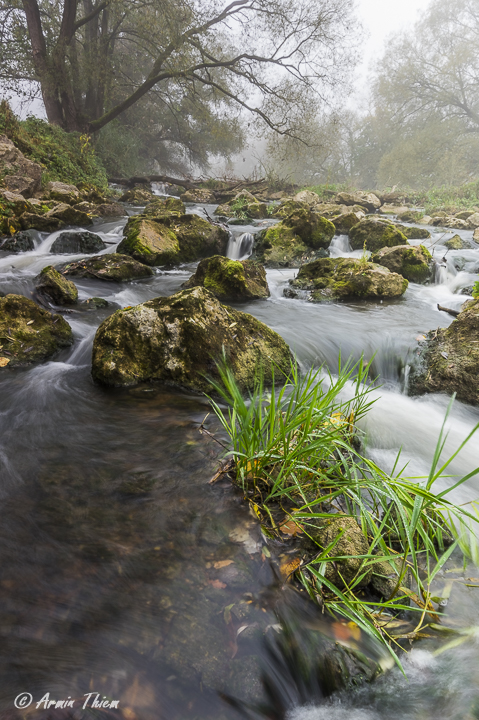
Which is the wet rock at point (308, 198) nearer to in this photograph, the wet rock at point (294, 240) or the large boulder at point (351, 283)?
the wet rock at point (294, 240)

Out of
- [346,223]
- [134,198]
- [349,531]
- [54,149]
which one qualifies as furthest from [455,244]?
[54,149]

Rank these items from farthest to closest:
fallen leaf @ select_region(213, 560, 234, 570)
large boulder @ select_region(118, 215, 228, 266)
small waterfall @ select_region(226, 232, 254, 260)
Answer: small waterfall @ select_region(226, 232, 254, 260) → large boulder @ select_region(118, 215, 228, 266) → fallen leaf @ select_region(213, 560, 234, 570)

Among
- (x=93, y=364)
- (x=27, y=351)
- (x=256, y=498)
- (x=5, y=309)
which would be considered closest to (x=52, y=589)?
(x=256, y=498)

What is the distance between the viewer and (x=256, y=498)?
2061 millimetres

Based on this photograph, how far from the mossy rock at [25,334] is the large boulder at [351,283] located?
4.53 meters

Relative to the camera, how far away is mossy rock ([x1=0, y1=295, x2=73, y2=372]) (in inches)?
149

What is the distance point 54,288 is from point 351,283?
17.6ft

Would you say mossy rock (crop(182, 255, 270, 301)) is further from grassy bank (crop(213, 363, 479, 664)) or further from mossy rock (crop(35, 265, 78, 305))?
grassy bank (crop(213, 363, 479, 664))

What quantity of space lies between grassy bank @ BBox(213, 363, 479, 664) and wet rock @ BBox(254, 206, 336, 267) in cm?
739

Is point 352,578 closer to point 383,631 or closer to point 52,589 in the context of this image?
point 383,631

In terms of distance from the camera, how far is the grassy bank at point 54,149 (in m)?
12.6

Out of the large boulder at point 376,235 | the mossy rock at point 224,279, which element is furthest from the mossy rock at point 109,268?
the large boulder at point 376,235

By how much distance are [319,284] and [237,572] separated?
20.7 ft

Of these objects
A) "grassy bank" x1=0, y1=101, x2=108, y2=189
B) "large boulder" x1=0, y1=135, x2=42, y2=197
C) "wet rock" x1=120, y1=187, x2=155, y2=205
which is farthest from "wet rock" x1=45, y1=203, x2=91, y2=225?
"wet rock" x1=120, y1=187, x2=155, y2=205
